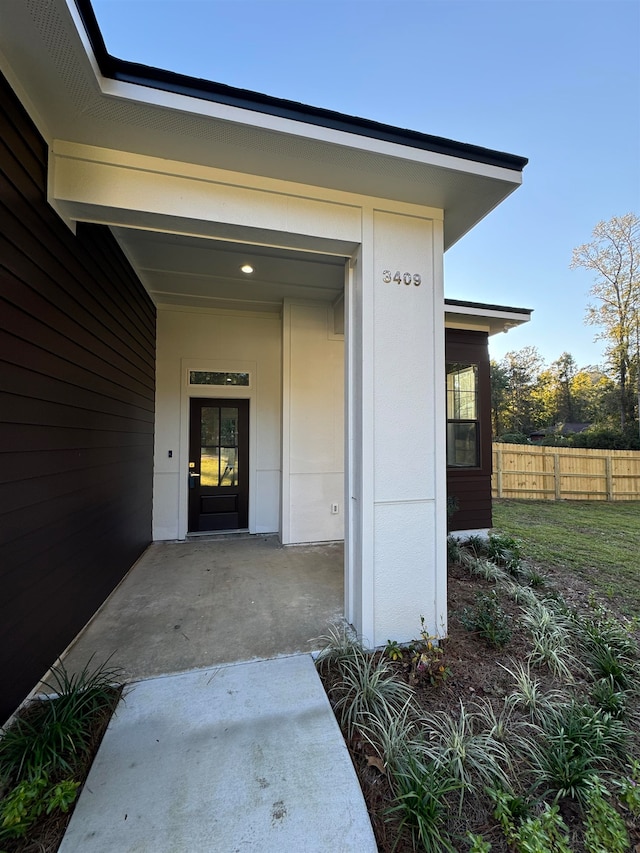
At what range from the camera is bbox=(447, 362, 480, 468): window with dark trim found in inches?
210

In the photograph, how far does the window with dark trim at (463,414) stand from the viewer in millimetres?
5336

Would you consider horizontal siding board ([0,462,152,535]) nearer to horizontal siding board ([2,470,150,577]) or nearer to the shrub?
horizontal siding board ([2,470,150,577])

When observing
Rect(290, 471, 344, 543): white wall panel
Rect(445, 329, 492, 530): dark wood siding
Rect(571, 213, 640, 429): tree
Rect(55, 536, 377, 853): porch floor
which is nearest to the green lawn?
Rect(445, 329, 492, 530): dark wood siding

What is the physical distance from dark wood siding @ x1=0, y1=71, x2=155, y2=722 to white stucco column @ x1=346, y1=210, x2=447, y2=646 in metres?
2.01

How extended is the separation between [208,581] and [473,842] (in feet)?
9.46

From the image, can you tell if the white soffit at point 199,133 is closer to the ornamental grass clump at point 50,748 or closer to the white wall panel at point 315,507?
the ornamental grass clump at point 50,748

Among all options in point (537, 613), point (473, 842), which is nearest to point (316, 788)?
point (473, 842)

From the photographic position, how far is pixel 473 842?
3.99 ft

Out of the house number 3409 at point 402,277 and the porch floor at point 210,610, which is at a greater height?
the house number 3409 at point 402,277

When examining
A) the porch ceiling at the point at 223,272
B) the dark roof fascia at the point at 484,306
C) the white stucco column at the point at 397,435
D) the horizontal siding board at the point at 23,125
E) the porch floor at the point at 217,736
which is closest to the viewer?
the porch floor at the point at 217,736

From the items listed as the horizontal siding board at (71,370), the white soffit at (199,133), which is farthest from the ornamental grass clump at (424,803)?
the white soffit at (199,133)

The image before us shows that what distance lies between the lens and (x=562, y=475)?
9.75 meters

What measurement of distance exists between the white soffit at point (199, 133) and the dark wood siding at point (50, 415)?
20 centimetres

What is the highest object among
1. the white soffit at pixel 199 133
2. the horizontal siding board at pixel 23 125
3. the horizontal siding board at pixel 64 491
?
the white soffit at pixel 199 133
